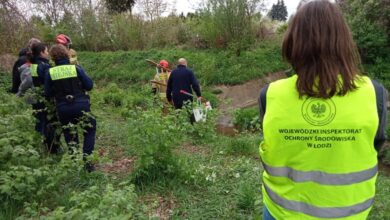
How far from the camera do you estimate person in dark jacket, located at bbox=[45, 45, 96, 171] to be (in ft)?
16.0

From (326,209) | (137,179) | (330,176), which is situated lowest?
(137,179)

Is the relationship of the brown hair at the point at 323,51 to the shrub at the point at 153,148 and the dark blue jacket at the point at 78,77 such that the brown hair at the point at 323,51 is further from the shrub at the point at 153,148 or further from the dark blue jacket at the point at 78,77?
the dark blue jacket at the point at 78,77

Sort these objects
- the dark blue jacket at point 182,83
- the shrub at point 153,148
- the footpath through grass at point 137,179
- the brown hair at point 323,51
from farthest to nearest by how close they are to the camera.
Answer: the dark blue jacket at point 182,83
the shrub at point 153,148
the footpath through grass at point 137,179
the brown hair at point 323,51

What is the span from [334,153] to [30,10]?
700 inches

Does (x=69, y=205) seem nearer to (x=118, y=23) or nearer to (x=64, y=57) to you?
(x=64, y=57)

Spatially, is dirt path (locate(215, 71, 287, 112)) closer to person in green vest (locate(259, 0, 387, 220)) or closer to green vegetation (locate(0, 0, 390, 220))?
green vegetation (locate(0, 0, 390, 220))

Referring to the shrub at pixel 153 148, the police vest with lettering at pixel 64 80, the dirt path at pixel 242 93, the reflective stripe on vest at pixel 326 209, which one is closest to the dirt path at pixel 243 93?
the dirt path at pixel 242 93

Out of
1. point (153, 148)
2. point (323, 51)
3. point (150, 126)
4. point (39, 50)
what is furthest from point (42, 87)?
point (323, 51)

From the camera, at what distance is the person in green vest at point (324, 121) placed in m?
1.64

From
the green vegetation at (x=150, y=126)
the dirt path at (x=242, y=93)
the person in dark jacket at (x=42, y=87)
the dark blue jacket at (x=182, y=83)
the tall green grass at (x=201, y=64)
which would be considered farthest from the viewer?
the tall green grass at (x=201, y=64)

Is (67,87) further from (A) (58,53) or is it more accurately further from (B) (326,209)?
(B) (326,209)

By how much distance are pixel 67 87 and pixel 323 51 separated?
154 inches

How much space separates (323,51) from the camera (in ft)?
5.46

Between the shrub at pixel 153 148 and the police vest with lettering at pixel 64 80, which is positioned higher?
the police vest with lettering at pixel 64 80
